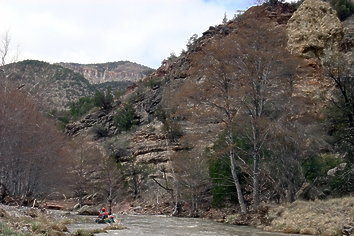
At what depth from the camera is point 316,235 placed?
18.2 m

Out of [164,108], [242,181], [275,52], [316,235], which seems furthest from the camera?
[164,108]

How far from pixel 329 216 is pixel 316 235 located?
4.48 ft

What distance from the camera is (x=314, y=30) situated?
52.2 m

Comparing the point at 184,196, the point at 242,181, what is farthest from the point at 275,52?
the point at 184,196

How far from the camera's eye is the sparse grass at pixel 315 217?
58.5 feet

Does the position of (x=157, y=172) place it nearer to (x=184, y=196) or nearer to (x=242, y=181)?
(x=184, y=196)

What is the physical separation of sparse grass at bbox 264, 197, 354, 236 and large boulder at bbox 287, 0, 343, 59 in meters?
29.3

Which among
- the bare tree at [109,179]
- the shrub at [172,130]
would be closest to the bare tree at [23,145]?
the bare tree at [109,179]

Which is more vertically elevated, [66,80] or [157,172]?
[66,80]

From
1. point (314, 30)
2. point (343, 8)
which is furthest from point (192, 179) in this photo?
point (343, 8)

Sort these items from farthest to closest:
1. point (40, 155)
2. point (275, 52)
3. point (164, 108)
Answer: point (164, 108) → point (40, 155) → point (275, 52)

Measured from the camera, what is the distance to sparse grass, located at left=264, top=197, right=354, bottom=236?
58.5 ft

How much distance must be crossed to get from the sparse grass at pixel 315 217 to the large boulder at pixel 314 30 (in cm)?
2929

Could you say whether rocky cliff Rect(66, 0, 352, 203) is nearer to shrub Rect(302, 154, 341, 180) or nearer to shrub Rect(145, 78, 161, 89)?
shrub Rect(145, 78, 161, 89)
